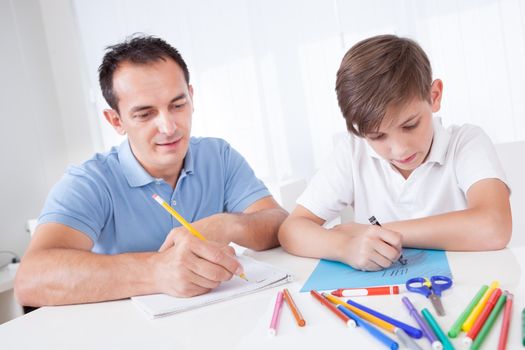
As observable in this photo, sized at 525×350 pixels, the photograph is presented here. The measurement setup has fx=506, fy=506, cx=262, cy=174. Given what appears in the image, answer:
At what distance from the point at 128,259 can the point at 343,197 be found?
65 cm

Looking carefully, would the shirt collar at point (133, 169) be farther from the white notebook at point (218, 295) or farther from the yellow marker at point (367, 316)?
the yellow marker at point (367, 316)

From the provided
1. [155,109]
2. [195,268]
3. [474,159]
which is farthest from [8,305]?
[474,159]

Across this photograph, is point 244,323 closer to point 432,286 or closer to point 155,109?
point 432,286

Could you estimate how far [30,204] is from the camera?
10.6 ft

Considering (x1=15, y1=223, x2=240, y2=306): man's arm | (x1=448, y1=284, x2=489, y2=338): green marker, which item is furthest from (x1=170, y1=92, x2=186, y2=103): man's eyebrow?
(x1=448, y1=284, x2=489, y2=338): green marker

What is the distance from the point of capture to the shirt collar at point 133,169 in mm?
1395

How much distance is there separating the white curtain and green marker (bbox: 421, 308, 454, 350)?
76.5 inches

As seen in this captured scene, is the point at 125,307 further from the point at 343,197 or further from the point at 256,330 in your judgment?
the point at 343,197

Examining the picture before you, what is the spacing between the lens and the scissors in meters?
0.72

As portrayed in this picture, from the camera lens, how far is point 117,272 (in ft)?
3.26

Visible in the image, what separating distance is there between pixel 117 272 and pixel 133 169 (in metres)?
0.47

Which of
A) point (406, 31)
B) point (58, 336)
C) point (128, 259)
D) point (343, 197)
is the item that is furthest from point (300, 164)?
point (58, 336)

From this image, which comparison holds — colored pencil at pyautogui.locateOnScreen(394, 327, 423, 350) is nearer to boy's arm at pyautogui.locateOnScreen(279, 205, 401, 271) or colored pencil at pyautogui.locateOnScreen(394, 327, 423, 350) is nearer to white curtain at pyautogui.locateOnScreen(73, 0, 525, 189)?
boy's arm at pyautogui.locateOnScreen(279, 205, 401, 271)

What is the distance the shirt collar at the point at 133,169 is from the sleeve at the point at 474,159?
0.74m
